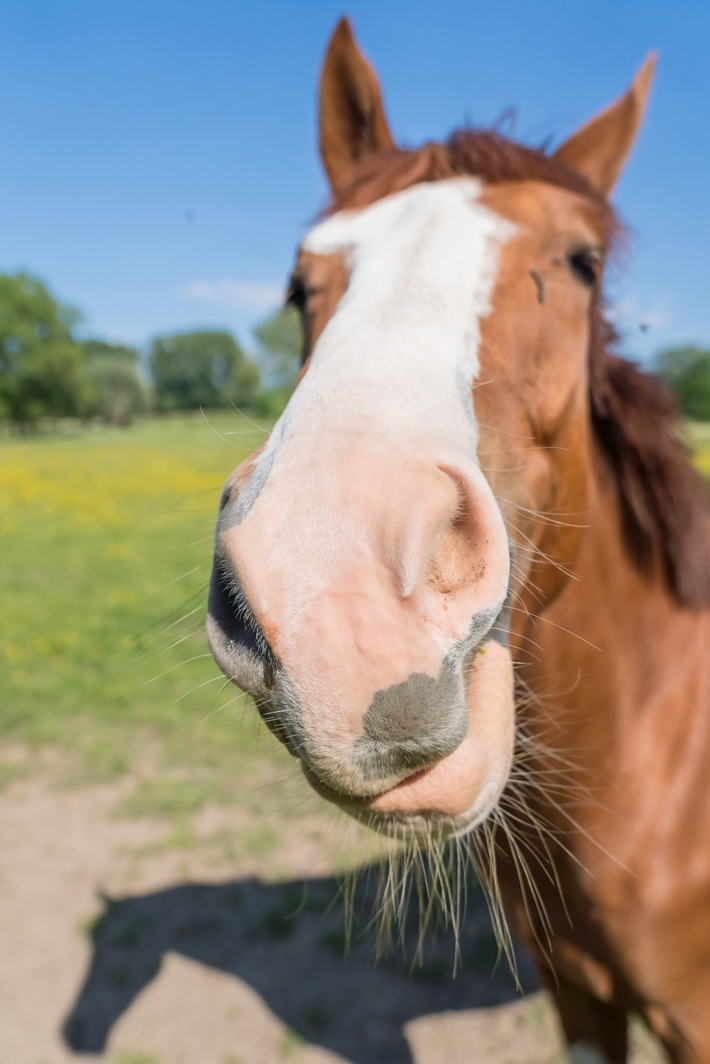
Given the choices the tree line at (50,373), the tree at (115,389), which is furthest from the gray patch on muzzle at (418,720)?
the tree at (115,389)

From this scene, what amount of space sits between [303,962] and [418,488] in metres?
3.36

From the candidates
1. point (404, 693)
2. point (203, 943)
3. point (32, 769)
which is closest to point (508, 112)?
point (404, 693)

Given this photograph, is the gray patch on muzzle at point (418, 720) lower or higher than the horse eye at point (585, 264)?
lower

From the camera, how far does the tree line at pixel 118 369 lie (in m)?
18.1

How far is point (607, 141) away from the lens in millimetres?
2191

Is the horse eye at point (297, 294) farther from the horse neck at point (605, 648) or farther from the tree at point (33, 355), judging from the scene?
the tree at point (33, 355)

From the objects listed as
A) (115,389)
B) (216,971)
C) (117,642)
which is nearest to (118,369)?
(115,389)

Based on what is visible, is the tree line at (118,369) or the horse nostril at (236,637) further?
the tree line at (118,369)

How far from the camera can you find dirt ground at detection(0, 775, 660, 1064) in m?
2.97

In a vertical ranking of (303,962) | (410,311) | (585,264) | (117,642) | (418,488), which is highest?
(585,264)

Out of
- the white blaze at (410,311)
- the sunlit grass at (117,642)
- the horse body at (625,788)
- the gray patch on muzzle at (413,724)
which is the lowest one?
the sunlit grass at (117,642)

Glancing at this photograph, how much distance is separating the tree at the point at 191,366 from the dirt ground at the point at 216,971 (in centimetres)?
Answer: 6741

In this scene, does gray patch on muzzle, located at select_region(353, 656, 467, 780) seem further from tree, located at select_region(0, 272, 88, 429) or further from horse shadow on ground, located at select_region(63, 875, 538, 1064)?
tree, located at select_region(0, 272, 88, 429)

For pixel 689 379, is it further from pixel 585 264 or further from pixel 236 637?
pixel 236 637
